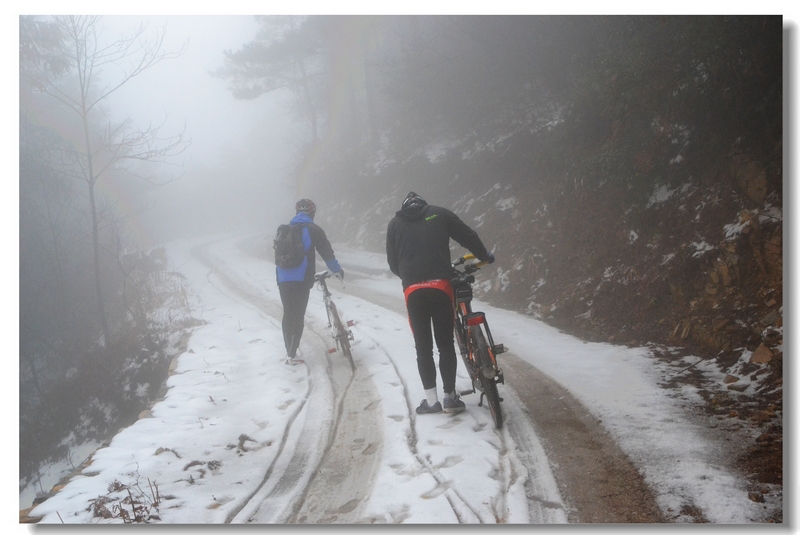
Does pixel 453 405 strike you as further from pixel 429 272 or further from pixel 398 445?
pixel 429 272

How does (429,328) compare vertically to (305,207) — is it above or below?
below

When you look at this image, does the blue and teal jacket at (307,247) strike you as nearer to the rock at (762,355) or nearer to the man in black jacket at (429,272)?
the man in black jacket at (429,272)

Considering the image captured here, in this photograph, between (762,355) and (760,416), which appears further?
(762,355)

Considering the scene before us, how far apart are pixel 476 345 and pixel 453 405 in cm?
69

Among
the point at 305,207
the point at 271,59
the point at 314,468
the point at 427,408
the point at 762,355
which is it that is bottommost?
the point at 314,468

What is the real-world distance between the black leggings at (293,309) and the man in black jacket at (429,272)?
244cm

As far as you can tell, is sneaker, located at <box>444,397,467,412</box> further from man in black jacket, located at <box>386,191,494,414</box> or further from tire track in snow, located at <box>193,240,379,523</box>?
tire track in snow, located at <box>193,240,379,523</box>

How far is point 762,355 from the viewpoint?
4500 millimetres

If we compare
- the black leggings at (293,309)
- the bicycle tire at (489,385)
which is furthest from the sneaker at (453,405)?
the black leggings at (293,309)

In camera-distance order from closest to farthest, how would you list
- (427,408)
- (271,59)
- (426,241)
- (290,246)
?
(426,241) → (427,408) → (290,246) → (271,59)

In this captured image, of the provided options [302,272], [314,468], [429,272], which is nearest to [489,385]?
[429,272]

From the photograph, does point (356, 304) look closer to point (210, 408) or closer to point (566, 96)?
point (210, 408)

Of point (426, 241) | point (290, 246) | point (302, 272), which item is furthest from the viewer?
point (302, 272)

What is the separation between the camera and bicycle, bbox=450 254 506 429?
4.12 metres
